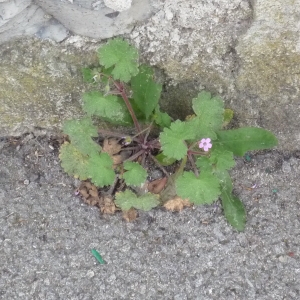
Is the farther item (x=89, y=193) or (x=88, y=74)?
(x=89, y=193)

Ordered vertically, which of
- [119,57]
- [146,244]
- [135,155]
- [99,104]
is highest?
[119,57]

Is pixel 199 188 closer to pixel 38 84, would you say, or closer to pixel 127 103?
pixel 127 103

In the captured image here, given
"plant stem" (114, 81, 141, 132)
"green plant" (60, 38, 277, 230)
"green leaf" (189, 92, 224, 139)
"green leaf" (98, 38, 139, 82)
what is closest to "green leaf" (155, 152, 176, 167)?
"green plant" (60, 38, 277, 230)

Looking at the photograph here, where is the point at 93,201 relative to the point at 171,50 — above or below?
below

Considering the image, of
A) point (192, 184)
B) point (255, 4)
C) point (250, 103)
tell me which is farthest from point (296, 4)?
point (192, 184)

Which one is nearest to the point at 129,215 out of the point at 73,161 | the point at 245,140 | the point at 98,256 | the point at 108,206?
the point at 108,206

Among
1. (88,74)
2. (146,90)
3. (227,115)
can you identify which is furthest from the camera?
(227,115)

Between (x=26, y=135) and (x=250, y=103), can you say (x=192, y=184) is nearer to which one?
(x=250, y=103)

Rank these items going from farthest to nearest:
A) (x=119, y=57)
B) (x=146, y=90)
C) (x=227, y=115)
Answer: (x=227, y=115)
(x=146, y=90)
(x=119, y=57)

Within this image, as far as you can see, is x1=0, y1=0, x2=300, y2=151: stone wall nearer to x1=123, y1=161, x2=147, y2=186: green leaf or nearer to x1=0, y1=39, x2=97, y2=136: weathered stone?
x1=0, y1=39, x2=97, y2=136: weathered stone
